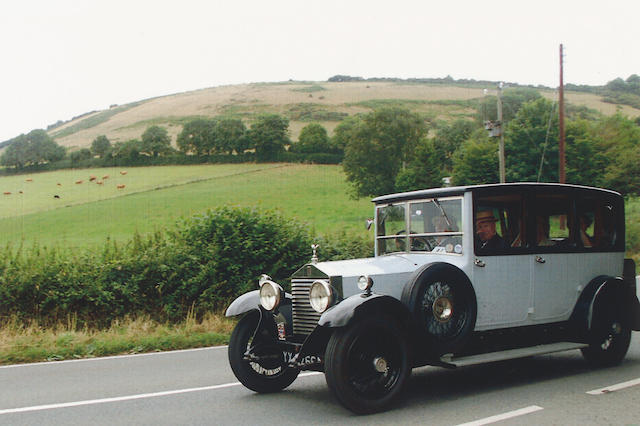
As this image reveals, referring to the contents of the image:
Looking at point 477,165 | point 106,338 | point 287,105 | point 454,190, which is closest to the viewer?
point 454,190

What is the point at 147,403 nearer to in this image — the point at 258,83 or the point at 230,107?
the point at 230,107

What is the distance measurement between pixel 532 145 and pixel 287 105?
56.3 m

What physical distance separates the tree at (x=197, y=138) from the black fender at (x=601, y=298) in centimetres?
5939

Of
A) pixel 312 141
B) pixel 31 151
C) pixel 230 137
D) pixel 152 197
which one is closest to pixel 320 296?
pixel 152 197

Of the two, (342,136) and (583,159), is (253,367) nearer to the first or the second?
(583,159)

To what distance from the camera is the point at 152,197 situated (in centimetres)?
5016

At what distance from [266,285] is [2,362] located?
505cm

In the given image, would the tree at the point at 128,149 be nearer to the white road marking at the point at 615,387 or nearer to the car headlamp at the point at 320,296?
the car headlamp at the point at 320,296

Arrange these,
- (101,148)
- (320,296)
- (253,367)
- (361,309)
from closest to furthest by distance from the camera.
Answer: (361,309) → (320,296) → (253,367) → (101,148)

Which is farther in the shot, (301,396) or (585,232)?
(585,232)

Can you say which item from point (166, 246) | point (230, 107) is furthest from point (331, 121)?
point (166, 246)

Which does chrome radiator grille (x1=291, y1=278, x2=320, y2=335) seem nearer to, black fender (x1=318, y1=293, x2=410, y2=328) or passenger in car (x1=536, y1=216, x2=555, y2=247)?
black fender (x1=318, y1=293, x2=410, y2=328)

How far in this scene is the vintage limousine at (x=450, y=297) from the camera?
19.1 feet

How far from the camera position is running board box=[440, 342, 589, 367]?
242 inches
